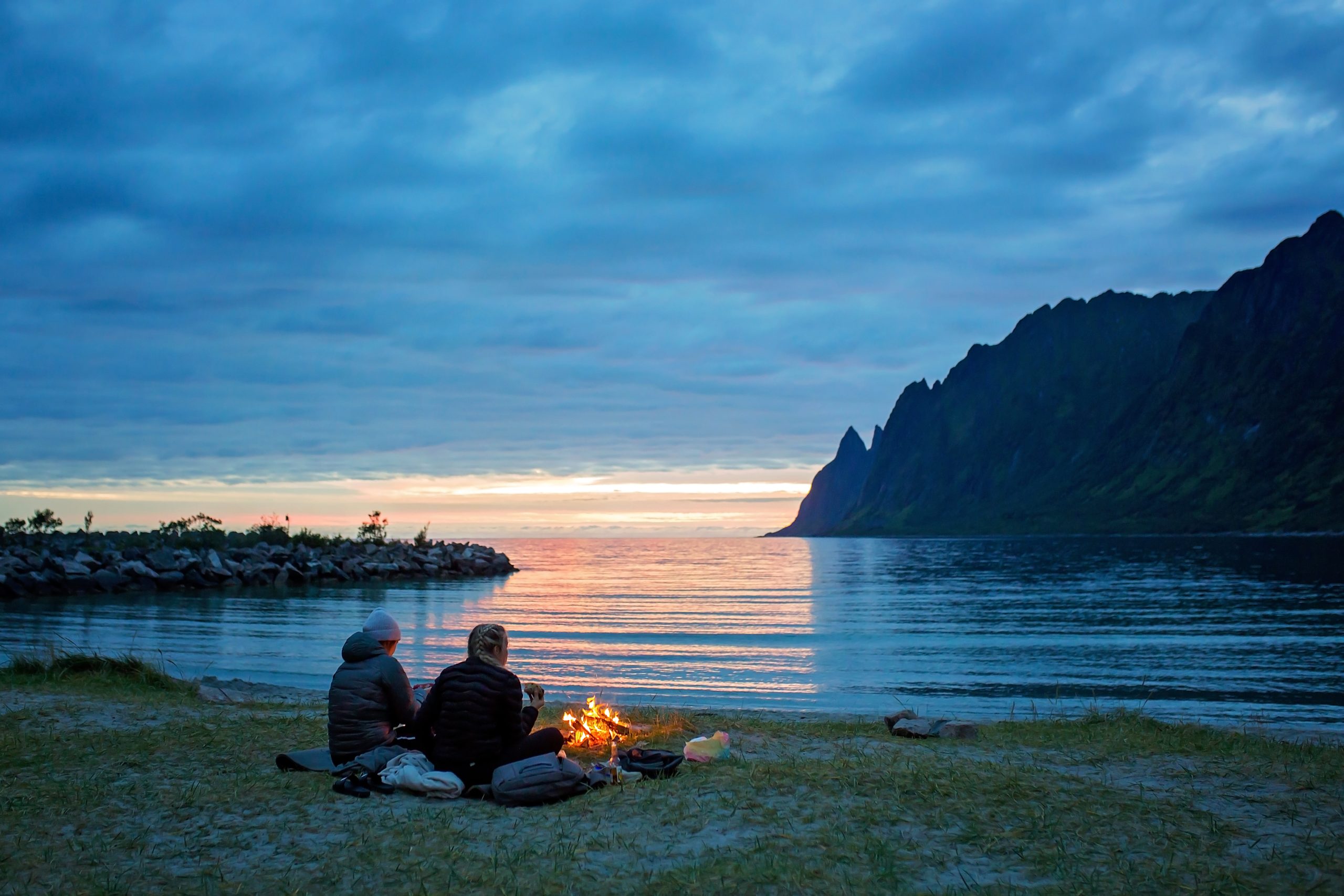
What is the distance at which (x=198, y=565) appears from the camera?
5341 cm

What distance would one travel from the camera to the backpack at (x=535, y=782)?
333 inches

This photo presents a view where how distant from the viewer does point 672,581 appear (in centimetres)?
6862

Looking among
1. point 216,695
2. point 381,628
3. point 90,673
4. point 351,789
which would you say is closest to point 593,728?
point 381,628

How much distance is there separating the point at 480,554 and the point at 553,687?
59.0m

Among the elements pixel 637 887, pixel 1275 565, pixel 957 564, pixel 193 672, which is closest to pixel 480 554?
pixel 957 564

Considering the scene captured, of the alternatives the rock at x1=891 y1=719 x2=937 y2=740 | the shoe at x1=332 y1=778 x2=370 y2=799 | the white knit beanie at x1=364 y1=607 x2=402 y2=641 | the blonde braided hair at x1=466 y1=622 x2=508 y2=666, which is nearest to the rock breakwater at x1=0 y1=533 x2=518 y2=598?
the white knit beanie at x1=364 y1=607 x2=402 y2=641

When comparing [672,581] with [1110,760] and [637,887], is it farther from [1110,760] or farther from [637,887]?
Answer: [637,887]

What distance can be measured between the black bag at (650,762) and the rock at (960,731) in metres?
4.61

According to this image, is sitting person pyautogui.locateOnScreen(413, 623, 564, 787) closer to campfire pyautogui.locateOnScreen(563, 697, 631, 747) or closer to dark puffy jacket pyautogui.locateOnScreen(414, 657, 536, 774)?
dark puffy jacket pyautogui.locateOnScreen(414, 657, 536, 774)

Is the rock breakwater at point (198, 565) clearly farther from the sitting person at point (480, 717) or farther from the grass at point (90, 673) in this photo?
the sitting person at point (480, 717)

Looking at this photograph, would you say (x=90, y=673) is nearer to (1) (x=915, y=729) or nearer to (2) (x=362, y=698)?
(2) (x=362, y=698)

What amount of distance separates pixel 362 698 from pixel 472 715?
1.50m

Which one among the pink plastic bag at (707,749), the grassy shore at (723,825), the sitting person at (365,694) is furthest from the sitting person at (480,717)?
the pink plastic bag at (707,749)

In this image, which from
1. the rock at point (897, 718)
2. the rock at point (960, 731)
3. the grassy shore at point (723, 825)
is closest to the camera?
the grassy shore at point (723, 825)
